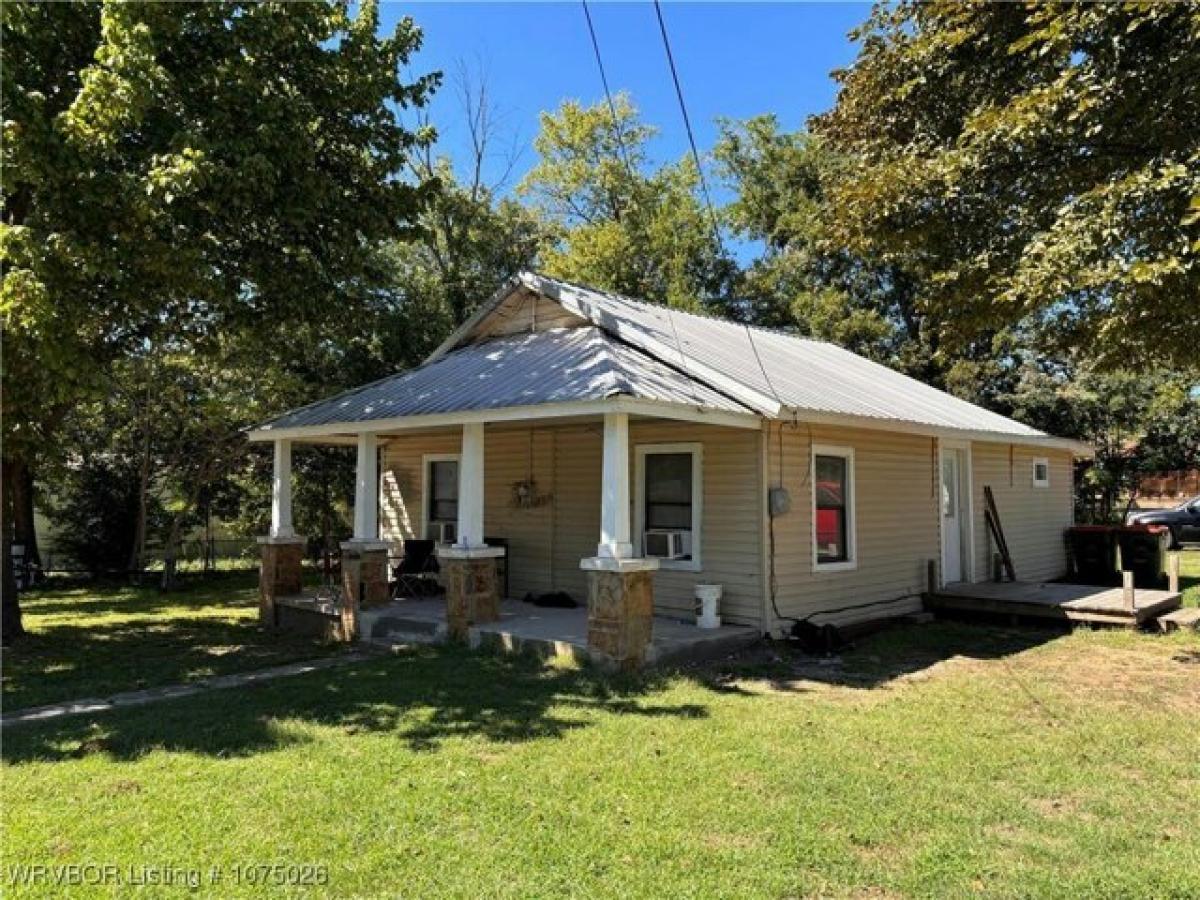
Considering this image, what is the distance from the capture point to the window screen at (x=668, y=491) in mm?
10086

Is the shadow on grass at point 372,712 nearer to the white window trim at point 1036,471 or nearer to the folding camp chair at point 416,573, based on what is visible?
the folding camp chair at point 416,573

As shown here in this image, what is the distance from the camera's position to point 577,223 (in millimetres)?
31234

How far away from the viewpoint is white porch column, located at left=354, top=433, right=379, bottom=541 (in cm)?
1051

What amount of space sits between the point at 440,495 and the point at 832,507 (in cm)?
615

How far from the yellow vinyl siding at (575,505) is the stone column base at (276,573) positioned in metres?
2.44

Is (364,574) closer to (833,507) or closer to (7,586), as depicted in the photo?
(7,586)

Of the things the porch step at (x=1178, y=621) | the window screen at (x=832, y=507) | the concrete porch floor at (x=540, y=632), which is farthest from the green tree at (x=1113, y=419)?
the concrete porch floor at (x=540, y=632)

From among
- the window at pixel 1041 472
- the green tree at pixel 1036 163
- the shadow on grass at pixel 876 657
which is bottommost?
the shadow on grass at pixel 876 657

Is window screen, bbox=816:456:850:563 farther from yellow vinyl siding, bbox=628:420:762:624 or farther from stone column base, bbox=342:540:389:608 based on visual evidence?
stone column base, bbox=342:540:389:608

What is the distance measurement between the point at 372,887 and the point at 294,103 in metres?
8.33

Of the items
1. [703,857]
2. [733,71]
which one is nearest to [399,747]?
[703,857]

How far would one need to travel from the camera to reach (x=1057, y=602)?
1066cm

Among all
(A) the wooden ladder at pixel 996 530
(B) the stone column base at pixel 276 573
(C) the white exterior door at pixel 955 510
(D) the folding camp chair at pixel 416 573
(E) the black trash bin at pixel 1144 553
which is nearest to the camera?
(B) the stone column base at pixel 276 573

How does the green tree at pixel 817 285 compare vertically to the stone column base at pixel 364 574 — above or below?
above
